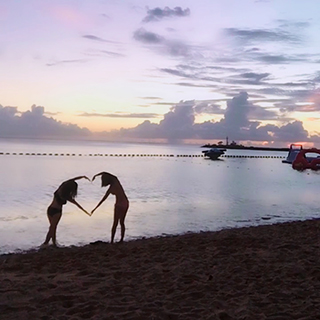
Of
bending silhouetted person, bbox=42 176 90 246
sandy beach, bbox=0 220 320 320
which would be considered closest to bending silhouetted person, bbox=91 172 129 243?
bending silhouetted person, bbox=42 176 90 246

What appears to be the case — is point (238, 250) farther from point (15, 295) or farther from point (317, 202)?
point (317, 202)

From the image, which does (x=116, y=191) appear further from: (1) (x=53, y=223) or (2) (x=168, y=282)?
(2) (x=168, y=282)

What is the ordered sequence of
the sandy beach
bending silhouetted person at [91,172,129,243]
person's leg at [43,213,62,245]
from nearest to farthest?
the sandy beach
bending silhouetted person at [91,172,129,243]
person's leg at [43,213,62,245]

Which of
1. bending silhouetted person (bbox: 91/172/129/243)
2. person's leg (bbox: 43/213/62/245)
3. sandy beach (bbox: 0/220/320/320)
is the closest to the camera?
sandy beach (bbox: 0/220/320/320)

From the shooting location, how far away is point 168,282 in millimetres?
6320

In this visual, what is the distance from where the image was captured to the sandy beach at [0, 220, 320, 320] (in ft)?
16.7

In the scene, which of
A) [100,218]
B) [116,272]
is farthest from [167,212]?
[116,272]

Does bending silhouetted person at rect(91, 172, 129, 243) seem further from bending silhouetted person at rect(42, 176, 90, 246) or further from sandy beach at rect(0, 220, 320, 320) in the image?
sandy beach at rect(0, 220, 320, 320)

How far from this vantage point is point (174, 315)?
495 cm

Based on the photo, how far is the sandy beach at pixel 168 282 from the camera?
508 centimetres

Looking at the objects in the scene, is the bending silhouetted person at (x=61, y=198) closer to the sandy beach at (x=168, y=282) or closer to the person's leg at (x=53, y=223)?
the person's leg at (x=53, y=223)

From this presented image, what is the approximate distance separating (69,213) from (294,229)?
29.0 feet

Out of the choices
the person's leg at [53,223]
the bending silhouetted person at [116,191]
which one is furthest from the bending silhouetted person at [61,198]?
the bending silhouetted person at [116,191]

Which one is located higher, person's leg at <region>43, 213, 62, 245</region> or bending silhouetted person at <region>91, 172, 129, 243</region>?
bending silhouetted person at <region>91, 172, 129, 243</region>
